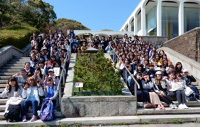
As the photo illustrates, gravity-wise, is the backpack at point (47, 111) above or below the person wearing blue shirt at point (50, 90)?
below

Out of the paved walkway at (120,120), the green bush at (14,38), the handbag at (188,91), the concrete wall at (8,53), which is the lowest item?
the paved walkway at (120,120)

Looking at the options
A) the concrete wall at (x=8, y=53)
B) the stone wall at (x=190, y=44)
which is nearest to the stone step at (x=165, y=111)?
the stone wall at (x=190, y=44)

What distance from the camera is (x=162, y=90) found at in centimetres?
792

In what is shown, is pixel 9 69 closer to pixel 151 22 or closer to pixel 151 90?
pixel 151 90

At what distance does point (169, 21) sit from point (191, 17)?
9.79 feet

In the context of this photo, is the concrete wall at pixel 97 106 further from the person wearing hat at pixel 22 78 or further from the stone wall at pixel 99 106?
the person wearing hat at pixel 22 78

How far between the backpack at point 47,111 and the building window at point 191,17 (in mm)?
25818

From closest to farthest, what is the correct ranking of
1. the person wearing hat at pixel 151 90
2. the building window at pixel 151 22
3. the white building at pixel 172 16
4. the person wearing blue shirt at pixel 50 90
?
the person wearing blue shirt at pixel 50 90, the person wearing hat at pixel 151 90, the white building at pixel 172 16, the building window at pixel 151 22

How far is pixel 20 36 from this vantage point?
14.7m

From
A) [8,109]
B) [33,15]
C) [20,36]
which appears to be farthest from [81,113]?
[33,15]

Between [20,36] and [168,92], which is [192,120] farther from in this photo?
[20,36]

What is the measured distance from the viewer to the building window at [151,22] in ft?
94.6

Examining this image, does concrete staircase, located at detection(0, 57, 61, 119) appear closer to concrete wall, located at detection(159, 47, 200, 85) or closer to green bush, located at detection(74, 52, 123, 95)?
green bush, located at detection(74, 52, 123, 95)

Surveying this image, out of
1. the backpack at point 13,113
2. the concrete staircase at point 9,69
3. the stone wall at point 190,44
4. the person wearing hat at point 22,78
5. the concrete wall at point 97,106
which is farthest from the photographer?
the stone wall at point 190,44
